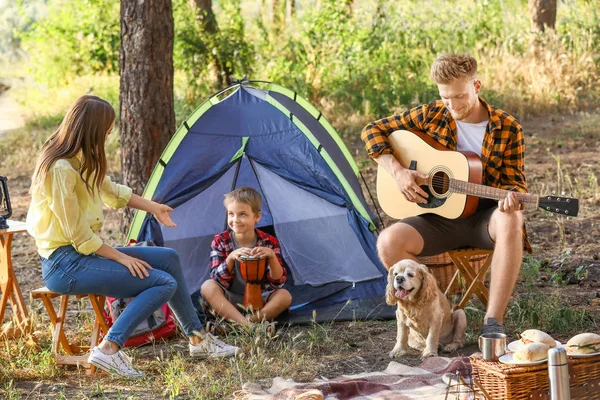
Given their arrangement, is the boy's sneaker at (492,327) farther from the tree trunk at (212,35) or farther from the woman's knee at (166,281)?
the tree trunk at (212,35)

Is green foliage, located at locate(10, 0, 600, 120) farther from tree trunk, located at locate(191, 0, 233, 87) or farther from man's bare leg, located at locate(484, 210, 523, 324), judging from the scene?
man's bare leg, located at locate(484, 210, 523, 324)

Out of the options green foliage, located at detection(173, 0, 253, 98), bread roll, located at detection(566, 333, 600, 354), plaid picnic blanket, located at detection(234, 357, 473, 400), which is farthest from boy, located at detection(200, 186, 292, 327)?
green foliage, located at detection(173, 0, 253, 98)

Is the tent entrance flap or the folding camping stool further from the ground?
the tent entrance flap

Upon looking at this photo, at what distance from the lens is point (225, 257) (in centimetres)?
499

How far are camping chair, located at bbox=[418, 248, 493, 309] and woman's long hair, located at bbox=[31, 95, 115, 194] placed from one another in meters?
1.90


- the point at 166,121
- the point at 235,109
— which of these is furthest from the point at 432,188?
the point at 166,121

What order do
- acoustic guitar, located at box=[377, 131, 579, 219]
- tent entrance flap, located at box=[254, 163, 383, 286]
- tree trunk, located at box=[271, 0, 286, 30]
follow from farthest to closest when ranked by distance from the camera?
tree trunk, located at box=[271, 0, 286, 30]
tent entrance flap, located at box=[254, 163, 383, 286]
acoustic guitar, located at box=[377, 131, 579, 219]

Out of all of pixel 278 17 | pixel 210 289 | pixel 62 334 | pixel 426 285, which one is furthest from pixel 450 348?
pixel 278 17

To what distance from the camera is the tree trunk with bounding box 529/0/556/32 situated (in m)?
11.4

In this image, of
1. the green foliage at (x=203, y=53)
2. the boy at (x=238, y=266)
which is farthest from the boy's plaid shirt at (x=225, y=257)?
the green foliage at (x=203, y=53)

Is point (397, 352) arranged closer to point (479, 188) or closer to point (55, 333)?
point (479, 188)

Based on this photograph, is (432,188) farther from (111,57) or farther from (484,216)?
(111,57)

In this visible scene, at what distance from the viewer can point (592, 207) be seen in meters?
6.91

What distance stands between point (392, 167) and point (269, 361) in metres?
1.27
